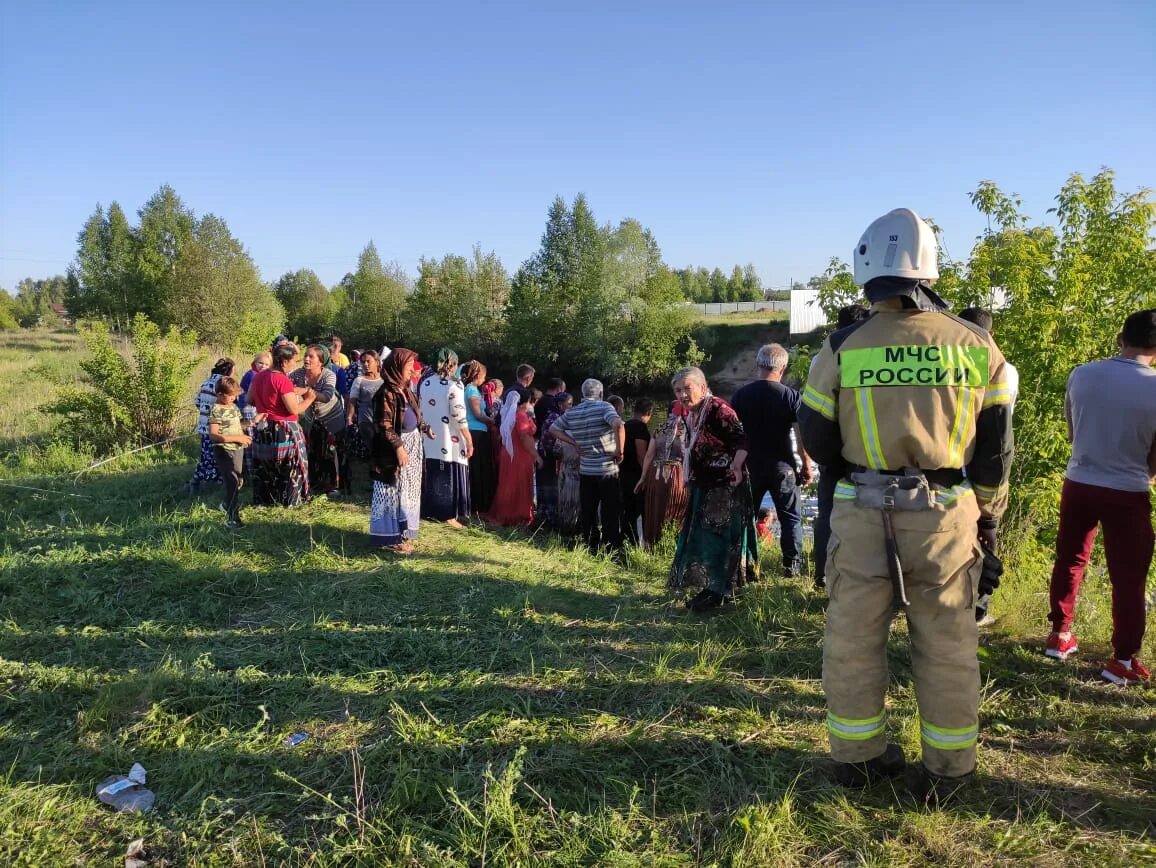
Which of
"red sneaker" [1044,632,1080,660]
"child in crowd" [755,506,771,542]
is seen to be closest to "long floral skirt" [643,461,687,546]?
"child in crowd" [755,506,771,542]

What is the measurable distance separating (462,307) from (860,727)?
46.5m

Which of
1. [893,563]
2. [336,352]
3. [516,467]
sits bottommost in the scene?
[516,467]

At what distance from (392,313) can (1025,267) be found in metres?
52.3

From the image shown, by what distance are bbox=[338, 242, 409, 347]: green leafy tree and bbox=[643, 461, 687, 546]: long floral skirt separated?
48.5 m

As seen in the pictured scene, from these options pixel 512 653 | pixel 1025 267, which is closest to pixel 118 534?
pixel 512 653

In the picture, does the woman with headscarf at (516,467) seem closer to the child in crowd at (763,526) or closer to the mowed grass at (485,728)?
the child in crowd at (763,526)

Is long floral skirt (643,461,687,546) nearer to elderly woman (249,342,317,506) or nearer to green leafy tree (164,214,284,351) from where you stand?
elderly woman (249,342,317,506)

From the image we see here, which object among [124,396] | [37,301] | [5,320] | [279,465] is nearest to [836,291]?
[279,465]

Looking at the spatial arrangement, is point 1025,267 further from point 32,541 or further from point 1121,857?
point 32,541

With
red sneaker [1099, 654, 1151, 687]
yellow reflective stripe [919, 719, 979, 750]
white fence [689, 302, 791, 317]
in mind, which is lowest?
red sneaker [1099, 654, 1151, 687]

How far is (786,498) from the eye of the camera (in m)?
5.75

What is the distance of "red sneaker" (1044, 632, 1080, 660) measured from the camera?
4016 mm

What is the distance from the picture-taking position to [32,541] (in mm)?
6145

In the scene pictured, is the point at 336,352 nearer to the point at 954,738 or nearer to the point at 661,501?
the point at 661,501
